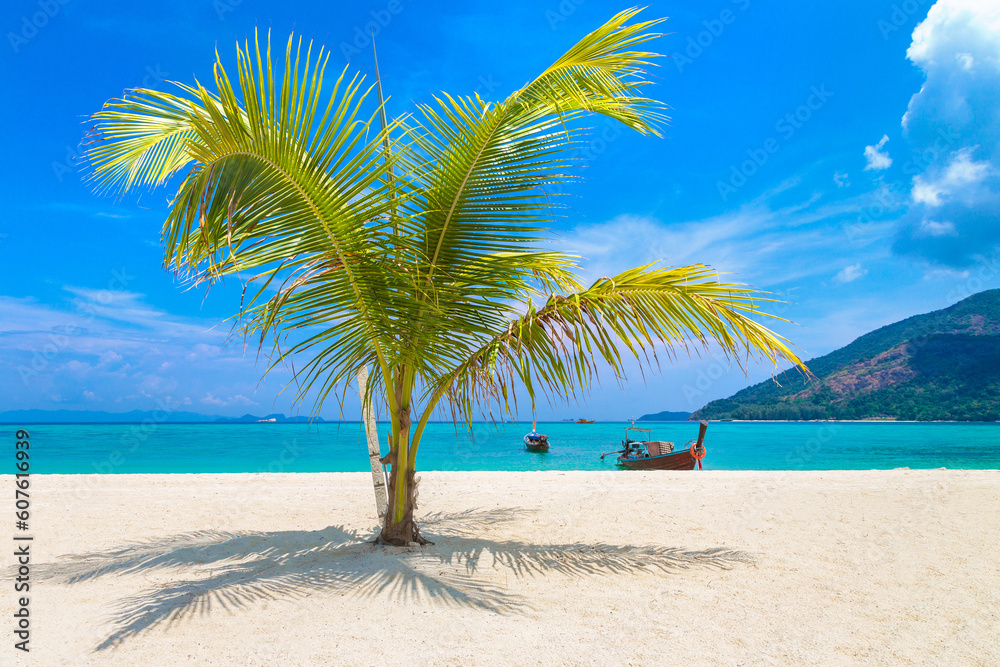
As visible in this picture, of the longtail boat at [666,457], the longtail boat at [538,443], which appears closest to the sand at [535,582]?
the longtail boat at [666,457]

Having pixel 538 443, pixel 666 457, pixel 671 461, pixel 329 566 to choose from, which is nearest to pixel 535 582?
pixel 329 566

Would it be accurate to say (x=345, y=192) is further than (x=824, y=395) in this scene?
No

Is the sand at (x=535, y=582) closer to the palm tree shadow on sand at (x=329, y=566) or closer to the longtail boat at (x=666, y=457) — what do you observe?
the palm tree shadow on sand at (x=329, y=566)

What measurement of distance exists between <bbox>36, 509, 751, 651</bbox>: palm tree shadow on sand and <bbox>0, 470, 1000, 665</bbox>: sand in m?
0.02

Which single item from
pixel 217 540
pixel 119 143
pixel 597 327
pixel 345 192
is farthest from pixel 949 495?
A: pixel 119 143

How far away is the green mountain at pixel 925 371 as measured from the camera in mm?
61844

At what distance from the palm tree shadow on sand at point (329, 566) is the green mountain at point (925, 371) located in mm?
60301

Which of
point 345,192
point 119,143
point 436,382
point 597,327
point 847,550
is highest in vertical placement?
point 119,143

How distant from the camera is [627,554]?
16.0 feet

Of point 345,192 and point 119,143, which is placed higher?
point 119,143

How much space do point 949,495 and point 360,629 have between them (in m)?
8.28

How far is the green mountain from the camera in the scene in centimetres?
6184

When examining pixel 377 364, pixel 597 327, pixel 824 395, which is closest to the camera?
pixel 597 327

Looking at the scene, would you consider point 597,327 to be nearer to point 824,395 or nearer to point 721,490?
point 721,490
